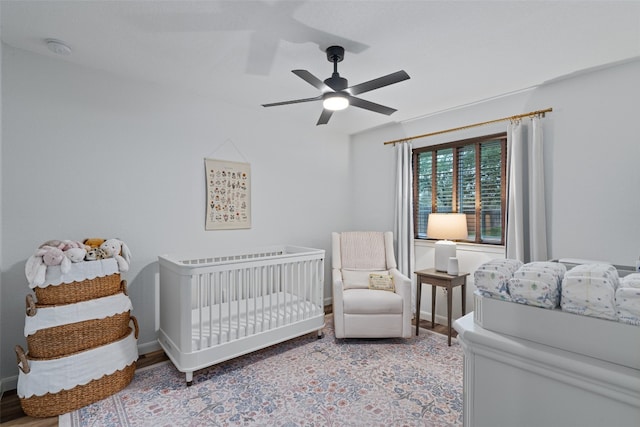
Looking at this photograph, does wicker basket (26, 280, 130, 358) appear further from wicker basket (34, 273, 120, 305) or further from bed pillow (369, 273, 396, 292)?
bed pillow (369, 273, 396, 292)

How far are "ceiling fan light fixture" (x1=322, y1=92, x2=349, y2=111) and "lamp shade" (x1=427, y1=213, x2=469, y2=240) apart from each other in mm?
1646

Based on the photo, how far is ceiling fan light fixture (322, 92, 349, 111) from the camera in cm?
216

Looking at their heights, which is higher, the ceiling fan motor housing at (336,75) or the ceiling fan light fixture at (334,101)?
the ceiling fan motor housing at (336,75)

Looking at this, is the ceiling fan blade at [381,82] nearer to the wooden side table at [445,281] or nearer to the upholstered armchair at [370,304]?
the upholstered armchair at [370,304]

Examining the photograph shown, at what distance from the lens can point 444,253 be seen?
326 cm

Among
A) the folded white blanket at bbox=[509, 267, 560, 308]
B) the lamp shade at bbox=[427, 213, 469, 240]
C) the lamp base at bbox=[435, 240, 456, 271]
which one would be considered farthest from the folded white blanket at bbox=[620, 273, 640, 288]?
the lamp base at bbox=[435, 240, 456, 271]

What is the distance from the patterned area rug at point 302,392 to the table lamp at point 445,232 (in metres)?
0.88

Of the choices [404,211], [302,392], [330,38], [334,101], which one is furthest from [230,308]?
[404,211]

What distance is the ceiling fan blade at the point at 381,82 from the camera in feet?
6.25

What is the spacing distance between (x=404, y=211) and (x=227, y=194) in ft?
6.91

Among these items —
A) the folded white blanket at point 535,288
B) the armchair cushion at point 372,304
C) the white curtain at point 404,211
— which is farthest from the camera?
the white curtain at point 404,211

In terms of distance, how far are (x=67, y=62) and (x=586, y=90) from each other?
4230mm

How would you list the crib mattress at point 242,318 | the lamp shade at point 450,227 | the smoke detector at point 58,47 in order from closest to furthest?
the smoke detector at point 58,47
the crib mattress at point 242,318
the lamp shade at point 450,227

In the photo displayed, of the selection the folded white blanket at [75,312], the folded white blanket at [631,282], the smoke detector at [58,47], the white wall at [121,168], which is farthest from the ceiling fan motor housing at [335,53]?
the folded white blanket at [75,312]
